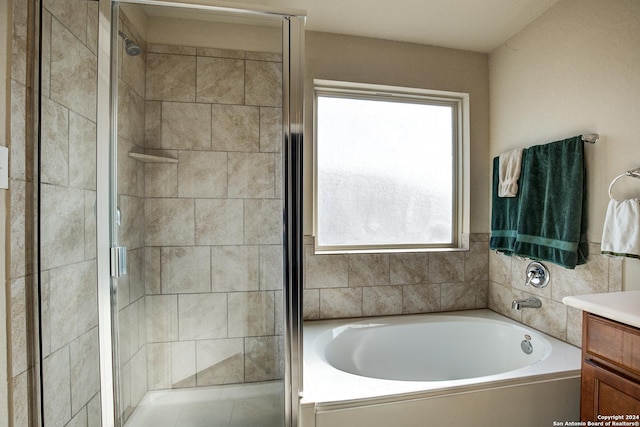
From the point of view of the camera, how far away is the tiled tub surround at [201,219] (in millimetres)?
1163

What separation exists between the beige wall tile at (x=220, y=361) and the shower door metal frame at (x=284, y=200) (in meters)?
0.20

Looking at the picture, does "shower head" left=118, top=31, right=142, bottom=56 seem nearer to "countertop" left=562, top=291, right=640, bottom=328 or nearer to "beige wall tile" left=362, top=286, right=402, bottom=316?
"beige wall tile" left=362, top=286, right=402, bottom=316

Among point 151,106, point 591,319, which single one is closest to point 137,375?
point 151,106

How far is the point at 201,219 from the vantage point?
1.19m

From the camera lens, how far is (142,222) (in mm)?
1170

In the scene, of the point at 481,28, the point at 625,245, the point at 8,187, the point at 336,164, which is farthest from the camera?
the point at 336,164

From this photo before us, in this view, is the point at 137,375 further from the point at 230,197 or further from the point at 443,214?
the point at 443,214

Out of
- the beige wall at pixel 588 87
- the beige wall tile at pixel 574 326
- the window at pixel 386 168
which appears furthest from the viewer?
the window at pixel 386 168

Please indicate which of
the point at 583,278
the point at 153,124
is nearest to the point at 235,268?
the point at 153,124

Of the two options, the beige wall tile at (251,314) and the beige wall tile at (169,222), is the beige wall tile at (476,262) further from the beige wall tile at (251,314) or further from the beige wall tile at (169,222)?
the beige wall tile at (169,222)

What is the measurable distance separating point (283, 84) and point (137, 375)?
1.30m

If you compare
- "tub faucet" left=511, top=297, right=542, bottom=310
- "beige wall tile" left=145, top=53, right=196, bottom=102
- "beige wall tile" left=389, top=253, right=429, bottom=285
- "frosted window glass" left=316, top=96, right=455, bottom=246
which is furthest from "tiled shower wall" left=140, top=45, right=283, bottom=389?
"tub faucet" left=511, top=297, right=542, bottom=310

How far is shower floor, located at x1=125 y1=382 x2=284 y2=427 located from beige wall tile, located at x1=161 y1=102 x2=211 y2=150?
0.99 m

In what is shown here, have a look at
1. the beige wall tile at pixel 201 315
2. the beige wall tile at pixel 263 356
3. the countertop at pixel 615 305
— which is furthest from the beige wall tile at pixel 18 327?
the countertop at pixel 615 305
